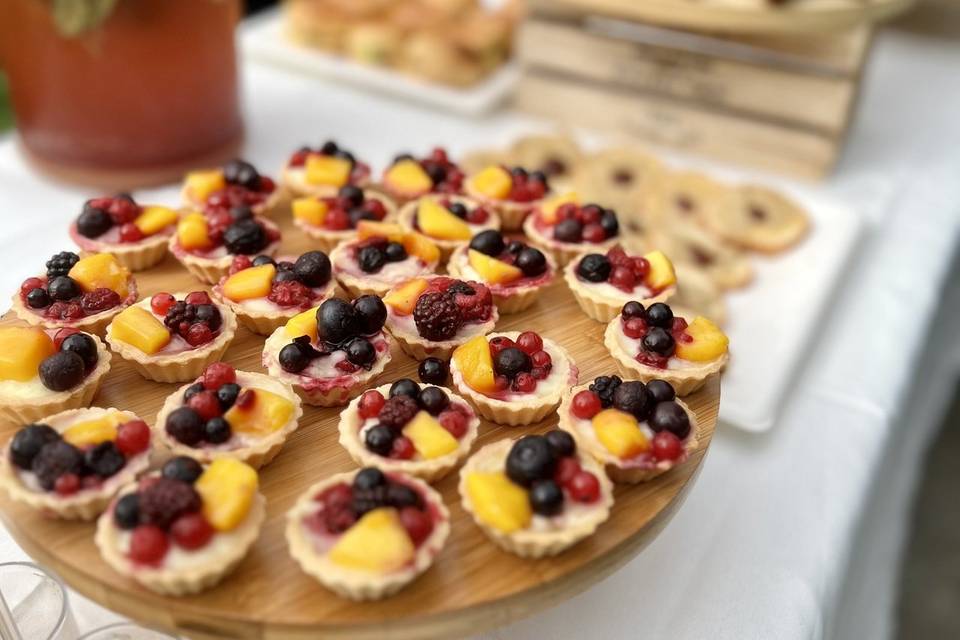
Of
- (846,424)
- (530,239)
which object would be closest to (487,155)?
(530,239)

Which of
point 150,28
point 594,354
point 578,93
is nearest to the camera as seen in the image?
point 594,354

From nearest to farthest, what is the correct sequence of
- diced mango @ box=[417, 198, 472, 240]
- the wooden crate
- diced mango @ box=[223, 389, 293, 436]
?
diced mango @ box=[223, 389, 293, 436] → diced mango @ box=[417, 198, 472, 240] → the wooden crate

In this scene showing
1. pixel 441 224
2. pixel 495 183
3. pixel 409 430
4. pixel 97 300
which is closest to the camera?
pixel 409 430

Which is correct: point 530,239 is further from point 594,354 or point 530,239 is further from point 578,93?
point 578,93

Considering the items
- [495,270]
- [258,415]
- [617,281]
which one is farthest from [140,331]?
[617,281]

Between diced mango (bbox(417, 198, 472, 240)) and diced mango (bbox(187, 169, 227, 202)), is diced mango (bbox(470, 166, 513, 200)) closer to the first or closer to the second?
diced mango (bbox(417, 198, 472, 240))

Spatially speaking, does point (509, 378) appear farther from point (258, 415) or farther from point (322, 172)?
point (322, 172)

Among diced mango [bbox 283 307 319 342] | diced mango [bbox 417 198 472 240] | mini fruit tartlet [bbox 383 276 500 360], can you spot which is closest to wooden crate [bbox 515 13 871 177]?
diced mango [bbox 417 198 472 240]
